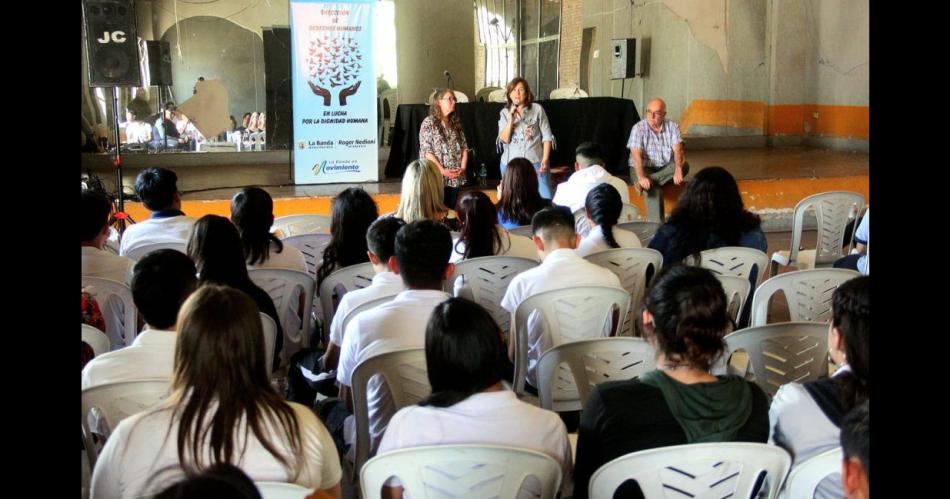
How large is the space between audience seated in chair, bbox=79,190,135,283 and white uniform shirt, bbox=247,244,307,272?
0.52 m

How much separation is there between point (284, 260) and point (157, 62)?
854 centimetres

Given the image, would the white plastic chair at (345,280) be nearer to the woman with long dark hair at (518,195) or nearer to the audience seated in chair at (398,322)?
the audience seated in chair at (398,322)

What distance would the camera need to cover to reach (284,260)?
4.21m

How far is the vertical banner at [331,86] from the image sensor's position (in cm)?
822

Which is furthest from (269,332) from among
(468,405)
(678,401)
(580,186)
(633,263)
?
(580,186)

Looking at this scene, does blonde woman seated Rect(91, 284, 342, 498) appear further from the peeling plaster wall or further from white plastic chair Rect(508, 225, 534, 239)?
the peeling plaster wall

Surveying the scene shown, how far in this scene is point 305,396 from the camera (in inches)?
144

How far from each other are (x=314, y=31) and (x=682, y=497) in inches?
272

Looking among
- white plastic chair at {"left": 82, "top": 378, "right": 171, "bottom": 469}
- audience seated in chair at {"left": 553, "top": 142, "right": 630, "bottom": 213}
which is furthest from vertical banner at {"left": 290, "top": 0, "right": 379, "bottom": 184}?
white plastic chair at {"left": 82, "top": 378, "right": 171, "bottom": 469}

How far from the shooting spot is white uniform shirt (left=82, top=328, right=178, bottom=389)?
2.49 m

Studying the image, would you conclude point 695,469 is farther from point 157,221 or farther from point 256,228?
point 157,221

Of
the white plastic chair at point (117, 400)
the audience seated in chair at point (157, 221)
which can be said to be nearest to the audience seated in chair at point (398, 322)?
the white plastic chair at point (117, 400)

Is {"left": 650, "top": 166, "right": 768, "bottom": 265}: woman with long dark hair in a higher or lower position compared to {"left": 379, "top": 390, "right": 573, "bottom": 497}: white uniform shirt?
higher
